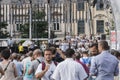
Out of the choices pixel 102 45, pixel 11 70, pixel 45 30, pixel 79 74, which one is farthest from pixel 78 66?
pixel 45 30

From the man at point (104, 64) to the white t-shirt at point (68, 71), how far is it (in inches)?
34.8

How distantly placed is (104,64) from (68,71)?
1.16 metres

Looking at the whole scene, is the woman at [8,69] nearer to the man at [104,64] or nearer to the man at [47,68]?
the man at [47,68]

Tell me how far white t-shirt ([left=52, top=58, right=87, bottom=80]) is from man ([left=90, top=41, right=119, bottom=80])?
884 mm

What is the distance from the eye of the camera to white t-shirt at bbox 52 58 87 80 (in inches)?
508

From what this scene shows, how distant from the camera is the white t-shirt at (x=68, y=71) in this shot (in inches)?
508

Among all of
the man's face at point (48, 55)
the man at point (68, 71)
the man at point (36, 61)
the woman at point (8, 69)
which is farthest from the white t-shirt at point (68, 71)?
the man at point (36, 61)

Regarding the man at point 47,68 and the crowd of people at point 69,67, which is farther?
the man at point 47,68

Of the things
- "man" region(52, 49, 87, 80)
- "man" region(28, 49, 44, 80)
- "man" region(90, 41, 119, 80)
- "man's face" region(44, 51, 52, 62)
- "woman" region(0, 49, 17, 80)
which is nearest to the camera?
"man" region(52, 49, 87, 80)

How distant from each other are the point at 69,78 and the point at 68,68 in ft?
0.67

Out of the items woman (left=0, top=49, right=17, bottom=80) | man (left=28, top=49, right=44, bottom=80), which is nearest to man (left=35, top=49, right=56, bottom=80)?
woman (left=0, top=49, right=17, bottom=80)

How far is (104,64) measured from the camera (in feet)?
45.2

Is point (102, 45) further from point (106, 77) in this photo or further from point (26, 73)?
point (26, 73)

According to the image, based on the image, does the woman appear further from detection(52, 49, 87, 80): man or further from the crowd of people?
detection(52, 49, 87, 80): man
